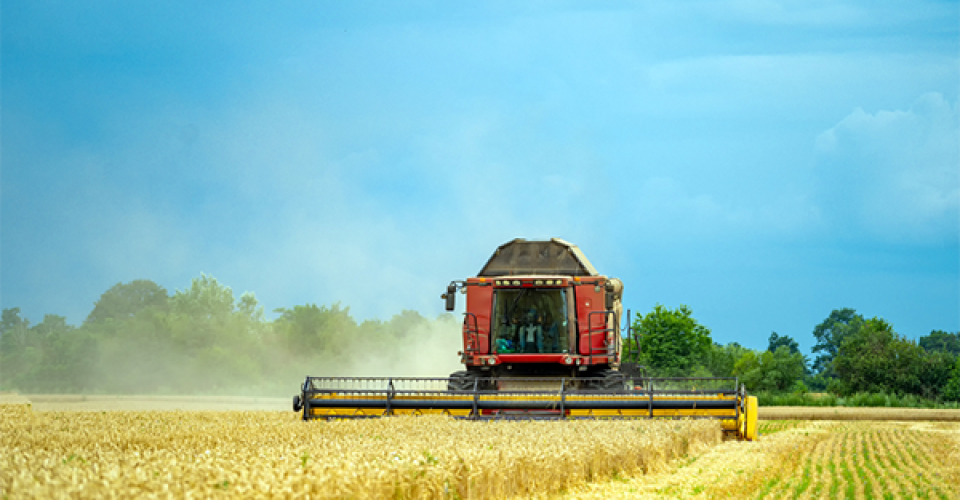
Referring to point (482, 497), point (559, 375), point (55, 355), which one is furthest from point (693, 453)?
point (55, 355)

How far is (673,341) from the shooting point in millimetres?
61281

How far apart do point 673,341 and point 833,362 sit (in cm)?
1008

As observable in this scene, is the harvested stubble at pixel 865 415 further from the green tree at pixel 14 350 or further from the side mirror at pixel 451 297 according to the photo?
the green tree at pixel 14 350

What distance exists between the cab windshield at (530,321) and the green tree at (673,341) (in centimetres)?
4326

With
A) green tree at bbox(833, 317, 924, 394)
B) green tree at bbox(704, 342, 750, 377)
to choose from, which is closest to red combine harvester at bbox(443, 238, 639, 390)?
green tree at bbox(833, 317, 924, 394)

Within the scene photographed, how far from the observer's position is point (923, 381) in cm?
5134

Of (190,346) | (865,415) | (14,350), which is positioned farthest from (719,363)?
(14,350)

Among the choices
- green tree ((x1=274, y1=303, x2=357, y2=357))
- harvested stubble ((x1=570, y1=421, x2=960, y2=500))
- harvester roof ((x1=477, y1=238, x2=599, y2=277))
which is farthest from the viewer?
green tree ((x1=274, y1=303, x2=357, y2=357))

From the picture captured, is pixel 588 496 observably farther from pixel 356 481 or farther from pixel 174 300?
pixel 174 300

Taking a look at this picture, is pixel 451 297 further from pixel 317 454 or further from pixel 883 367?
pixel 883 367

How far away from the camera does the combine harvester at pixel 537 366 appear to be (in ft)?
50.5

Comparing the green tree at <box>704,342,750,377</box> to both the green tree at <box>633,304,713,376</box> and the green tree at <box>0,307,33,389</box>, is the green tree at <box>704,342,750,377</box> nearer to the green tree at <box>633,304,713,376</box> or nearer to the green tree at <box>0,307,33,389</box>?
the green tree at <box>633,304,713,376</box>

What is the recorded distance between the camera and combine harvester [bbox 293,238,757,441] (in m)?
15.4

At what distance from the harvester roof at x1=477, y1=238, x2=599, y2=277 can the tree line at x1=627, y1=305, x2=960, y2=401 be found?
2389cm
